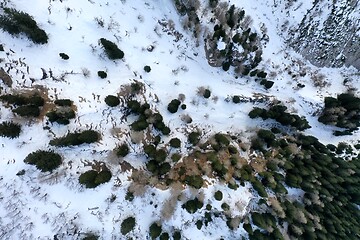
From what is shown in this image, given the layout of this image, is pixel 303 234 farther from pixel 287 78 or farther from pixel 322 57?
pixel 322 57

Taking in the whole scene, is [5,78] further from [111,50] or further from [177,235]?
[177,235]

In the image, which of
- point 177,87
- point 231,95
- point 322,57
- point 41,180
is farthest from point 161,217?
point 322,57

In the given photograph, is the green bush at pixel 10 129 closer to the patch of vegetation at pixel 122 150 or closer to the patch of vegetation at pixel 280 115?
the patch of vegetation at pixel 122 150

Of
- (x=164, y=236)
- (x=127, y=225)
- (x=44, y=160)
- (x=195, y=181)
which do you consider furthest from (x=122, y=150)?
(x=164, y=236)

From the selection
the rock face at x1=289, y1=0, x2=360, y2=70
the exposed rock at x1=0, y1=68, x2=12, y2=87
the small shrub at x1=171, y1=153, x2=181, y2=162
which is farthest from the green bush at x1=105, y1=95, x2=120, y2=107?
the rock face at x1=289, y1=0, x2=360, y2=70

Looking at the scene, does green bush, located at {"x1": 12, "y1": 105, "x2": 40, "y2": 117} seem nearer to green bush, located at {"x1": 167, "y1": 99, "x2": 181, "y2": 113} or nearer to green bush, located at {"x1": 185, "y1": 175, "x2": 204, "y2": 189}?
green bush, located at {"x1": 167, "y1": 99, "x2": 181, "y2": 113}

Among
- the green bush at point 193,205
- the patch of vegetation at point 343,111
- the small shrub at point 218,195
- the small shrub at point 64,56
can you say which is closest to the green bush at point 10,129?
the small shrub at point 64,56
